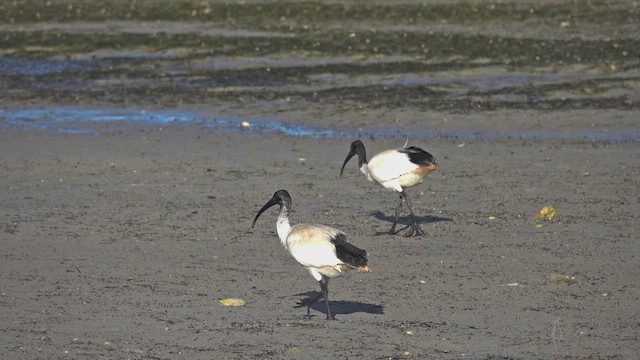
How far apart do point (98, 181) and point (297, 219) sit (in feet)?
10.3

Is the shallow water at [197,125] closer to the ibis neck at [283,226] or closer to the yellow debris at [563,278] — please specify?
the yellow debris at [563,278]

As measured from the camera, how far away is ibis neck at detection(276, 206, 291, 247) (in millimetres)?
9547

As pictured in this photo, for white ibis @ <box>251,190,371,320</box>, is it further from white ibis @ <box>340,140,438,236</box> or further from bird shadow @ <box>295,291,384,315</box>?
white ibis @ <box>340,140,438,236</box>

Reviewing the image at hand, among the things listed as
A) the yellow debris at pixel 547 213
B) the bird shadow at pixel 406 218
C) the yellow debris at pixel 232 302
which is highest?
the yellow debris at pixel 547 213

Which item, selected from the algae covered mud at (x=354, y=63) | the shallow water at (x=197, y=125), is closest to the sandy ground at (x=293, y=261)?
the shallow water at (x=197, y=125)

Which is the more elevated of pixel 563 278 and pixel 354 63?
pixel 354 63

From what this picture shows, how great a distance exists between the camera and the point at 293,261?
1127cm

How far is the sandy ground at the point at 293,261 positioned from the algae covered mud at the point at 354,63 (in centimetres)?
227

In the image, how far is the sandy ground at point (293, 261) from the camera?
889cm

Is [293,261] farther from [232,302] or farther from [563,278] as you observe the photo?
[563,278]

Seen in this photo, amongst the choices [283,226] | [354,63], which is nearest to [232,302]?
[283,226]

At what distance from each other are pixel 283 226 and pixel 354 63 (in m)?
15.4

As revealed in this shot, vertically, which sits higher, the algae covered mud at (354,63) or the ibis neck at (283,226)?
the algae covered mud at (354,63)

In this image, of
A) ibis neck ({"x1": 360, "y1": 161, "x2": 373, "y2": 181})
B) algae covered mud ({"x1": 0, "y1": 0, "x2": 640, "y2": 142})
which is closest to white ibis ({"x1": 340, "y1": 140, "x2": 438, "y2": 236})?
ibis neck ({"x1": 360, "y1": 161, "x2": 373, "y2": 181})
